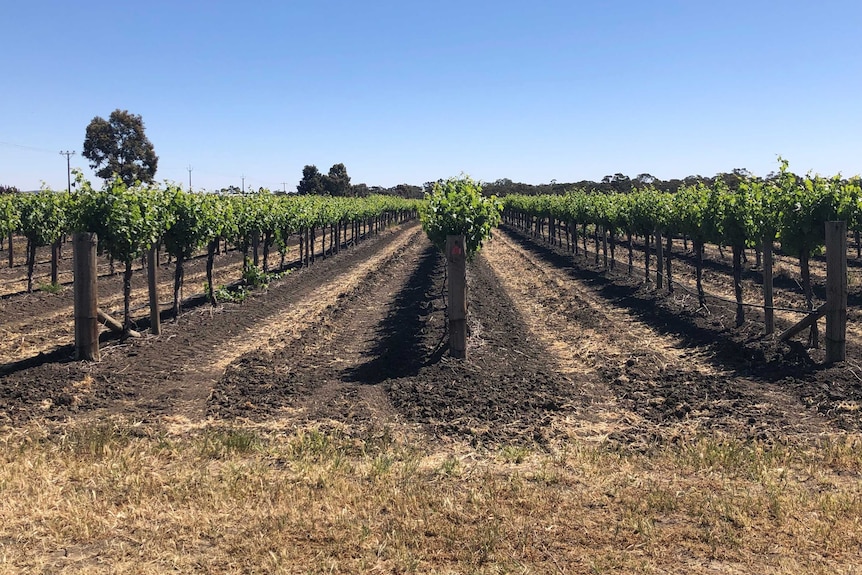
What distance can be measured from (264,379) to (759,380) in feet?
25.6

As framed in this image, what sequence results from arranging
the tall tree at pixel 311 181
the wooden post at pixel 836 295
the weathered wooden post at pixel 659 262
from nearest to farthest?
the wooden post at pixel 836 295, the weathered wooden post at pixel 659 262, the tall tree at pixel 311 181

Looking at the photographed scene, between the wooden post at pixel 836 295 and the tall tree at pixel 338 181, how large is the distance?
320 ft

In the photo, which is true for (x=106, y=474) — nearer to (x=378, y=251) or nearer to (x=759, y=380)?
(x=759, y=380)

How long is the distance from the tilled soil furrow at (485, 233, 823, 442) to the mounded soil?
4cm

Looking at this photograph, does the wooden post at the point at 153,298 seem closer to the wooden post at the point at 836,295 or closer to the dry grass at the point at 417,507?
the dry grass at the point at 417,507

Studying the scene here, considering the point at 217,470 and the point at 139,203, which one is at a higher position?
the point at 139,203

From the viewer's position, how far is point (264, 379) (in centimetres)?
993

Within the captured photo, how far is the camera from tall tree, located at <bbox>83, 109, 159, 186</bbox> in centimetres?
7125

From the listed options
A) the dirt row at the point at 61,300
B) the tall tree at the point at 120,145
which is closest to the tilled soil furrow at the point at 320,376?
the dirt row at the point at 61,300

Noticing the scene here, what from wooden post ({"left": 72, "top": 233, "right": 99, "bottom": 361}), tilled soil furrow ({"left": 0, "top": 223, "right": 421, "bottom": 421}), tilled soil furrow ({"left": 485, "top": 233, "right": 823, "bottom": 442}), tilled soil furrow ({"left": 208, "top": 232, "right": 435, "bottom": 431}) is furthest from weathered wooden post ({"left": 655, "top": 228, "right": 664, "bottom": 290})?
wooden post ({"left": 72, "top": 233, "right": 99, "bottom": 361})

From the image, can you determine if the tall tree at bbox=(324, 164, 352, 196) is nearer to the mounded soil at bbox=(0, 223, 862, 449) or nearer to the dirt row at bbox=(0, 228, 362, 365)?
the dirt row at bbox=(0, 228, 362, 365)

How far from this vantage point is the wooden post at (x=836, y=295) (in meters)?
9.63

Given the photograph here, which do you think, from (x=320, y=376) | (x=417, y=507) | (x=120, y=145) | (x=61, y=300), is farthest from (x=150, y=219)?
(x=120, y=145)

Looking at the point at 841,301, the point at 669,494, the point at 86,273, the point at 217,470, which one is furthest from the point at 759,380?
the point at 86,273
